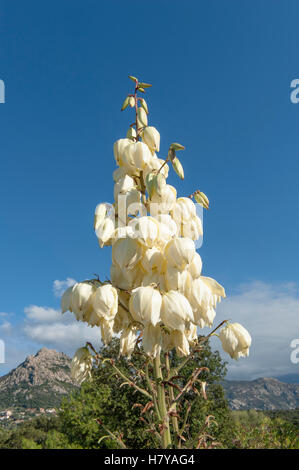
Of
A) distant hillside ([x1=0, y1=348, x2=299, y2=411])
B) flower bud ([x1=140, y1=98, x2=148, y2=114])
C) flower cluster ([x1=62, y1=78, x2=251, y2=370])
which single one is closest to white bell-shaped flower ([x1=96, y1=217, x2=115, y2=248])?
flower cluster ([x1=62, y1=78, x2=251, y2=370])

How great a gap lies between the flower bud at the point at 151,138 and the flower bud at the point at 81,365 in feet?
2.90

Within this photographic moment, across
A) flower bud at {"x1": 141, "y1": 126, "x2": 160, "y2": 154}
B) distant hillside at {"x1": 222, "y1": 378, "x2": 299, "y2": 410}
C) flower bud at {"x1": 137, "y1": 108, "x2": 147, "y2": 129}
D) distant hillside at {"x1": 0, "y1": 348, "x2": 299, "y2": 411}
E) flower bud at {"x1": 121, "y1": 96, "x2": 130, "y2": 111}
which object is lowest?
distant hillside at {"x1": 222, "y1": 378, "x2": 299, "y2": 410}

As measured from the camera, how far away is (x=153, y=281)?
1.13 metres

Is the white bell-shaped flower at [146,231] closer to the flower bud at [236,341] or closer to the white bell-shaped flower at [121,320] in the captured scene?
the white bell-shaped flower at [121,320]

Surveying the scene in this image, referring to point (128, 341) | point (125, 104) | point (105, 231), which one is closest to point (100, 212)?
point (105, 231)

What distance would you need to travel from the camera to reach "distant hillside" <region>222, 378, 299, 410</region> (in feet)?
429

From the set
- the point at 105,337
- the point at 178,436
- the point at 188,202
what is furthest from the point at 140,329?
the point at 188,202

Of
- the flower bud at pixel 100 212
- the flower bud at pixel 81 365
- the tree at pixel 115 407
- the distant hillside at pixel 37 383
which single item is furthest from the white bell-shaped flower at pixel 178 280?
the distant hillside at pixel 37 383

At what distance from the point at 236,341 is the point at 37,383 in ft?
325

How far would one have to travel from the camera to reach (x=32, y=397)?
263 ft

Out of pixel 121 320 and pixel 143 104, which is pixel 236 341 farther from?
pixel 143 104

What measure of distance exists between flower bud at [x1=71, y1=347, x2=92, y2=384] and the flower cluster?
→ 0.15 metres

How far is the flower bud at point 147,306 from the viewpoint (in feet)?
3.32

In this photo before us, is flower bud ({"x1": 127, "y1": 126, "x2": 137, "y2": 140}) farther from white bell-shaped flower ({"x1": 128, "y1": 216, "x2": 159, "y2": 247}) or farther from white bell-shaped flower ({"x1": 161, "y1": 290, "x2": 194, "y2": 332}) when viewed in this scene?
white bell-shaped flower ({"x1": 161, "y1": 290, "x2": 194, "y2": 332})
